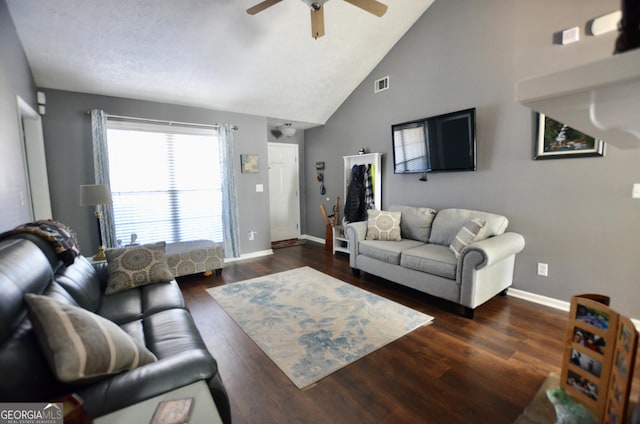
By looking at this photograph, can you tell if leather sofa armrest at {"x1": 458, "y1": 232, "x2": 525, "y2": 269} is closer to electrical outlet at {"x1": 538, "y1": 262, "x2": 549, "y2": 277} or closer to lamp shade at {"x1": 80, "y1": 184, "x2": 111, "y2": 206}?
electrical outlet at {"x1": 538, "y1": 262, "x2": 549, "y2": 277}

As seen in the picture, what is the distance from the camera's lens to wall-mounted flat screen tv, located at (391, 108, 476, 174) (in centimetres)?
329

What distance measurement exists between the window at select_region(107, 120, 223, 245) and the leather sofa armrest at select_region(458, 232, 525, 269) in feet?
12.0

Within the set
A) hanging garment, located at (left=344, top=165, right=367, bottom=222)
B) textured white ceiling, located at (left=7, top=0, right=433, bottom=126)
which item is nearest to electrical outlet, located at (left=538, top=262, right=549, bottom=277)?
hanging garment, located at (left=344, top=165, right=367, bottom=222)

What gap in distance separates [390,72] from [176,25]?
2.88 metres

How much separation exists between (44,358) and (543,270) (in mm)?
3815

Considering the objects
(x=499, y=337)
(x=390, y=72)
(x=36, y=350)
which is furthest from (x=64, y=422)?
(x=390, y=72)

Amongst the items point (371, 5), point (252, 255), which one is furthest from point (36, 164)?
point (371, 5)

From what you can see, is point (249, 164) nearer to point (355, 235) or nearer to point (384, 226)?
point (355, 235)

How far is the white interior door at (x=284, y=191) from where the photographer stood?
5.88 meters

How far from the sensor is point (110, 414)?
35.5 inches

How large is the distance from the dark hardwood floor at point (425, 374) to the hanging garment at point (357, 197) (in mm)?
2127

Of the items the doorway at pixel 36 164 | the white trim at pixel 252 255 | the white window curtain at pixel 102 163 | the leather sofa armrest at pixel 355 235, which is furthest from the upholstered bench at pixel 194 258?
the leather sofa armrest at pixel 355 235

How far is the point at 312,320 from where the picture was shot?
2.63 m

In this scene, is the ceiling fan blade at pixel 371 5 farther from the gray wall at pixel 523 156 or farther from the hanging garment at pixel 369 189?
the hanging garment at pixel 369 189
